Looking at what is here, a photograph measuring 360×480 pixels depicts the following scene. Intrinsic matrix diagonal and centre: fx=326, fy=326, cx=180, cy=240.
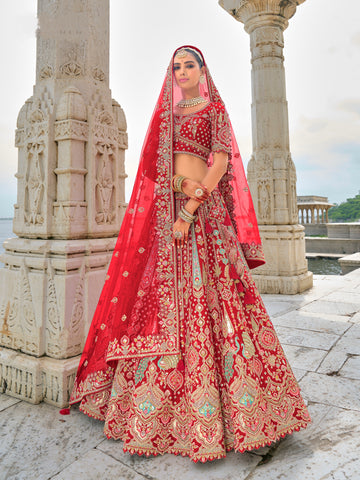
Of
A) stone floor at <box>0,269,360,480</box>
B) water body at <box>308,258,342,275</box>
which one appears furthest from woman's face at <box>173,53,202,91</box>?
water body at <box>308,258,342,275</box>

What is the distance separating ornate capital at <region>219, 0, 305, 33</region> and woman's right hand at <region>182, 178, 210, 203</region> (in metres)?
4.88

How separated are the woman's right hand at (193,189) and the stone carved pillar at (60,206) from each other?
2.26 ft

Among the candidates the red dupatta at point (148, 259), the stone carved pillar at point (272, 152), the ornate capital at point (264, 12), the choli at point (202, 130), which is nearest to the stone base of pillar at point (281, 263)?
the stone carved pillar at point (272, 152)

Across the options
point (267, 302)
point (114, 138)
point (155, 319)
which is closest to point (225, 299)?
point (155, 319)

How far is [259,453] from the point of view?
1382 millimetres

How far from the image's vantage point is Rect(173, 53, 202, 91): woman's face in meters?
1.64

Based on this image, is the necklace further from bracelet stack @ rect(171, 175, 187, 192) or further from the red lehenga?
bracelet stack @ rect(171, 175, 187, 192)

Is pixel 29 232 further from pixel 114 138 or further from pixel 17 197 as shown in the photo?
pixel 114 138

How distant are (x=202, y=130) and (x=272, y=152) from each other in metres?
3.88

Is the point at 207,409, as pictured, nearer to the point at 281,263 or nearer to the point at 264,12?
the point at 281,263

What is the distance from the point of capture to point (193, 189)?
1512mm

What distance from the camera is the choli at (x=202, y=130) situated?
160 centimetres

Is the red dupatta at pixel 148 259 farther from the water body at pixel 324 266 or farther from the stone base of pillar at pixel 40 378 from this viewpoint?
the water body at pixel 324 266

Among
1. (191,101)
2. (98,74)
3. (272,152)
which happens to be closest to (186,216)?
(191,101)
